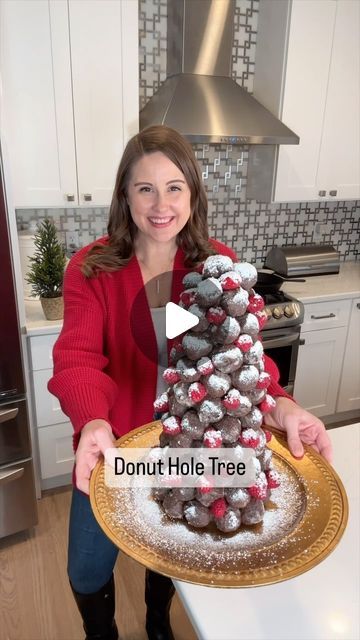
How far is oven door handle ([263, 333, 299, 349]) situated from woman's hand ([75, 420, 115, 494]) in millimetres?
1612

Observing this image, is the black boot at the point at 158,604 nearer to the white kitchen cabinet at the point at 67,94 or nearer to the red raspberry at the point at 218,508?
the red raspberry at the point at 218,508

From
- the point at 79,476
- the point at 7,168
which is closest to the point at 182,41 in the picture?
the point at 7,168

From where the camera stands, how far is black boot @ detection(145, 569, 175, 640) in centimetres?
143

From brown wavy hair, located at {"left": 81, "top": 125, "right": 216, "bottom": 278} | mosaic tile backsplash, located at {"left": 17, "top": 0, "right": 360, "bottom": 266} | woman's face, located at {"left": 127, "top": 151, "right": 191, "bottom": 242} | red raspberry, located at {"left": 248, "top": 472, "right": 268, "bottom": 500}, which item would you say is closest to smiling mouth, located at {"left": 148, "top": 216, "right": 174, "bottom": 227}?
woman's face, located at {"left": 127, "top": 151, "right": 191, "bottom": 242}

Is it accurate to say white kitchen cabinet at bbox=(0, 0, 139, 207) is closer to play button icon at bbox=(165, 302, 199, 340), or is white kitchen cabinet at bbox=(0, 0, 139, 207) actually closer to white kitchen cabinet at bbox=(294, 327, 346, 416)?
white kitchen cabinet at bbox=(294, 327, 346, 416)

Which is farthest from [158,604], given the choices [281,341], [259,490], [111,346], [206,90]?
[206,90]

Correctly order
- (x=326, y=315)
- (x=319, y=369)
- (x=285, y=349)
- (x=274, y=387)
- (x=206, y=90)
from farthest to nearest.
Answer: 1. (x=319, y=369)
2. (x=326, y=315)
3. (x=285, y=349)
4. (x=206, y=90)
5. (x=274, y=387)

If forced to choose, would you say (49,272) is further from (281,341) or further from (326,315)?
(326,315)

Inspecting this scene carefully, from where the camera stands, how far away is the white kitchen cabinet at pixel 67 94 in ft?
6.06

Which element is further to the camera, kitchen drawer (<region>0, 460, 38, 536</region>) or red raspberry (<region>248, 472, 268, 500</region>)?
kitchen drawer (<region>0, 460, 38, 536</region>)

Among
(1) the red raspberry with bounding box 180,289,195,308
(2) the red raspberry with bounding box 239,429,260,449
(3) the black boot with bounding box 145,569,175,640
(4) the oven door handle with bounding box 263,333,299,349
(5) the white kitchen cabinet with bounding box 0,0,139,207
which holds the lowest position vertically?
(3) the black boot with bounding box 145,569,175,640

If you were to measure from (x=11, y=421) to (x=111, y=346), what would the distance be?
83 centimetres

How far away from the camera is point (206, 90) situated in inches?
86.4

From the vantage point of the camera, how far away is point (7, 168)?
1532 millimetres
